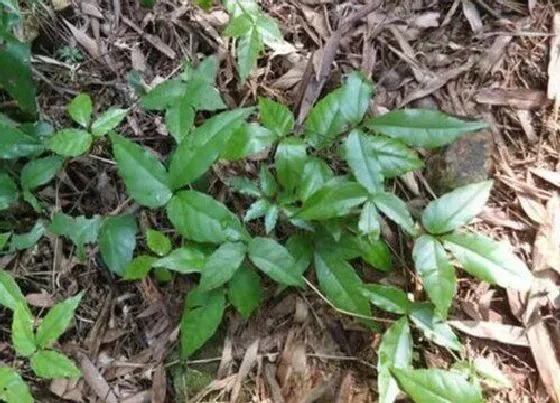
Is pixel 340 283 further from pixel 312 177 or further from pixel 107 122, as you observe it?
pixel 107 122

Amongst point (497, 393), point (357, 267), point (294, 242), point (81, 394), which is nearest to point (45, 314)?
point (81, 394)

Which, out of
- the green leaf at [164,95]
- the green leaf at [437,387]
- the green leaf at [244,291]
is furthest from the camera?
the green leaf at [164,95]

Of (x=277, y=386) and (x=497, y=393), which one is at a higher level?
(x=277, y=386)

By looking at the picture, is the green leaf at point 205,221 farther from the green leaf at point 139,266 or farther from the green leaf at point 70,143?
the green leaf at point 70,143

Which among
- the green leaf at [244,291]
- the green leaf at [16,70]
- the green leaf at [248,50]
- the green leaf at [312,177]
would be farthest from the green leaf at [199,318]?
the green leaf at [16,70]

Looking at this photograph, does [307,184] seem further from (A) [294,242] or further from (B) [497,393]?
(B) [497,393]
